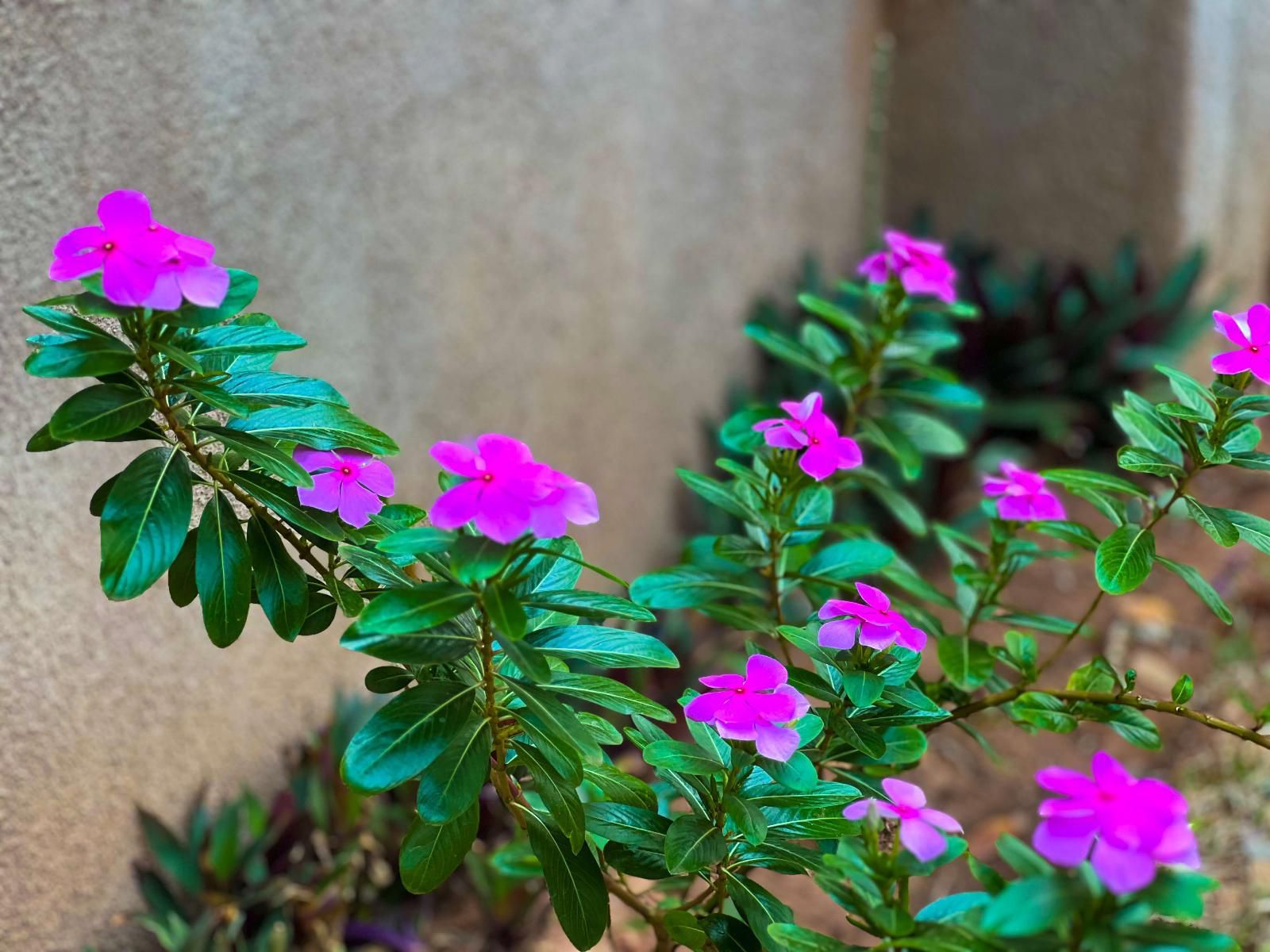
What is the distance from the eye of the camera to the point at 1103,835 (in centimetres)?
70

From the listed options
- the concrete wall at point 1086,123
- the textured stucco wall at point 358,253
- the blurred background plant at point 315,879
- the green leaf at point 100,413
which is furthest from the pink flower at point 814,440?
the concrete wall at point 1086,123

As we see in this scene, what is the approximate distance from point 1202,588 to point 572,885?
0.72 meters

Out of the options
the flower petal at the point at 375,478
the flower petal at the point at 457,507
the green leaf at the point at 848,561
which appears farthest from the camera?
the green leaf at the point at 848,561

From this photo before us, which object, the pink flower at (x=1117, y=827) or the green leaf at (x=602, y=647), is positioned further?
the green leaf at (x=602, y=647)

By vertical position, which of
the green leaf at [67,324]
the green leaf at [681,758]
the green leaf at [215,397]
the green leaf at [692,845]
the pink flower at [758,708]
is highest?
the green leaf at [67,324]

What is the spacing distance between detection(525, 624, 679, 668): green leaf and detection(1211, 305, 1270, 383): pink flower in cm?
57

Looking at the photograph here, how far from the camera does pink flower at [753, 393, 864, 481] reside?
112cm

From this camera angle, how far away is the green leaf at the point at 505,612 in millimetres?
853

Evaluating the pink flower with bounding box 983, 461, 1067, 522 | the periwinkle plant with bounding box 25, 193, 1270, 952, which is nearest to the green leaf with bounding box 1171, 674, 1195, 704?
the periwinkle plant with bounding box 25, 193, 1270, 952

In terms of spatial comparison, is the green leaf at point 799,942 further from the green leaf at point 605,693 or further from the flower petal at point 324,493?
the flower petal at point 324,493

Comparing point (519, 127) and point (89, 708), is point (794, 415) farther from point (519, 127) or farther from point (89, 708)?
point (519, 127)

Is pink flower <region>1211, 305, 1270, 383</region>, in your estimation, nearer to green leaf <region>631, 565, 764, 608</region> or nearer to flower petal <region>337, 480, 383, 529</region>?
green leaf <region>631, 565, 764, 608</region>

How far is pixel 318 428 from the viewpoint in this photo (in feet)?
3.36

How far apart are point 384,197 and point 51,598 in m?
0.89
